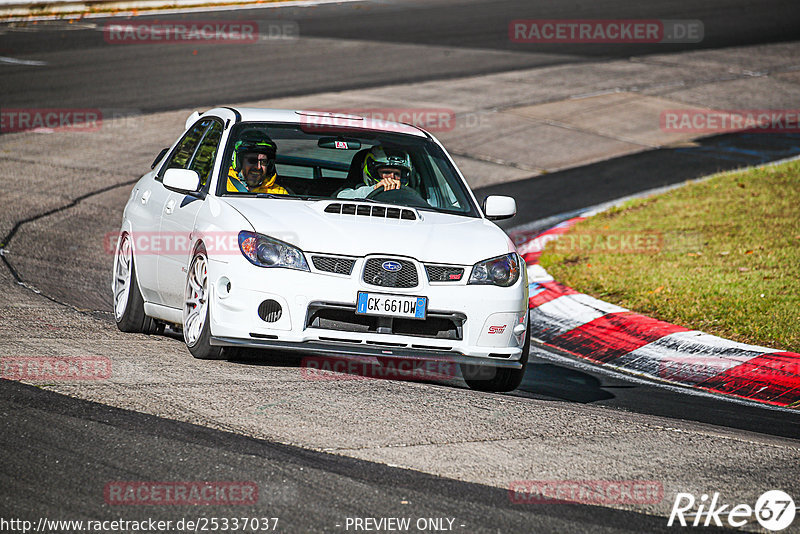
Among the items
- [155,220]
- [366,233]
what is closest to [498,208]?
[366,233]

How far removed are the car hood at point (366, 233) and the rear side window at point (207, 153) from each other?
0.69 m

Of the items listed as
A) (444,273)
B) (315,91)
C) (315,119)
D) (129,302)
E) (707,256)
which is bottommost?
(707,256)

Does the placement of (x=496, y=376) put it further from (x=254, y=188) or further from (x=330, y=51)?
(x=330, y=51)

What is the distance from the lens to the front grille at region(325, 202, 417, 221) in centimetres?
700

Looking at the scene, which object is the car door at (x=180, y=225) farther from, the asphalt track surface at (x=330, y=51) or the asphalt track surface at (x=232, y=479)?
the asphalt track surface at (x=330, y=51)

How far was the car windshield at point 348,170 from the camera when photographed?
298 inches

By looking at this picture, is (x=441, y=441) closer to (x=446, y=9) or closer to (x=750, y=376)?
(x=750, y=376)

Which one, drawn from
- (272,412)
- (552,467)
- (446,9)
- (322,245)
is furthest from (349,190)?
(446,9)

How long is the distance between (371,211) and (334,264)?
2.41ft

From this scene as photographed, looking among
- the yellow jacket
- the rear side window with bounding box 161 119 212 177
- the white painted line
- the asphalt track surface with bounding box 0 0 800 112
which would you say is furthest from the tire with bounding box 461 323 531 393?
the white painted line

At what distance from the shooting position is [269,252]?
21.2 ft

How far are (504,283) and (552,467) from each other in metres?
1.83

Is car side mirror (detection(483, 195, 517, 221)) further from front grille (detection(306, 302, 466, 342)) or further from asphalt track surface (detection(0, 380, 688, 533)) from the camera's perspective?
asphalt track surface (detection(0, 380, 688, 533))

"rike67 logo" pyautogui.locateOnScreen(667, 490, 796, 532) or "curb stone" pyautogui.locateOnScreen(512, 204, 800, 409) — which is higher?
"rike67 logo" pyautogui.locateOnScreen(667, 490, 796, 532)
